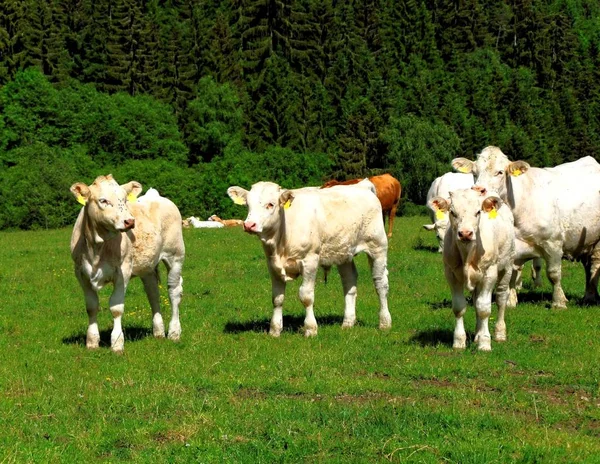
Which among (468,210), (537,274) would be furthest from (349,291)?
(537,274)

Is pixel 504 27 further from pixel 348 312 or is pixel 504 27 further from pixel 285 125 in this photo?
pixel 348 312

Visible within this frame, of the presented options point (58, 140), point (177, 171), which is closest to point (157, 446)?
point (177, 171)

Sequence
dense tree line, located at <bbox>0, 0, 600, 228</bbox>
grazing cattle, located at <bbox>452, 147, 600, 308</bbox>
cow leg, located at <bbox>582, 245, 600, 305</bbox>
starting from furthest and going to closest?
dense tree line, located at <bbox>0, 0, 600, 228</bbox>, cow leg, located at <bbox>582, 245, 600, 305</bbox>, grazing cattle, located at <bbox>452, 147, 600, 308</bbox>

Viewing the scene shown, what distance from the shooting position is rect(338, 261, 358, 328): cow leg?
14.5 meters

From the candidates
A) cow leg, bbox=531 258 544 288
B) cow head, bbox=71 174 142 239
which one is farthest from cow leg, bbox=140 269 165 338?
cow leg, bbox=531 258 544 288

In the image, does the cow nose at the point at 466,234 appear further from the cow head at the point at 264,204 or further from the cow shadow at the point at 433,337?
the cow head at the point at 264,204

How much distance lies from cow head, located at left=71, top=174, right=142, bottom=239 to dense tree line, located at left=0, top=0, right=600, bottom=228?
38.5m

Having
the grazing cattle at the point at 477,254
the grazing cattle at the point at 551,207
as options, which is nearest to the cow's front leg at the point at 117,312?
the grazing cattle at the point at 477,254

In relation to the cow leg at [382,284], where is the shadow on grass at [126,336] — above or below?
below

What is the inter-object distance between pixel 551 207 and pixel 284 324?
5037mm

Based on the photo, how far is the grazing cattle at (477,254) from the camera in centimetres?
1173

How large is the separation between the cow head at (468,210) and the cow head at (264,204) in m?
2.47

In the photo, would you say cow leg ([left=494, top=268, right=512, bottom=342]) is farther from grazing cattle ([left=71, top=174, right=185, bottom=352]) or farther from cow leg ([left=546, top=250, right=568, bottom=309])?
grazing cattle ([left=71, top=174, right=185, bottom=352])

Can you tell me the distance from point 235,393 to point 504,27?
118865 mm
